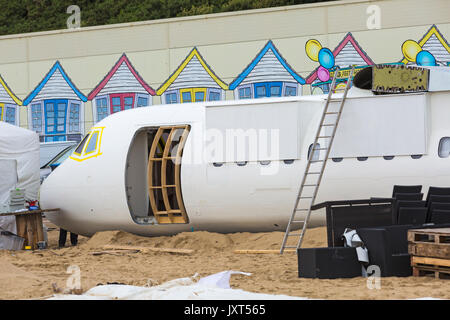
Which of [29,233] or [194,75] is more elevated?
[194,75]

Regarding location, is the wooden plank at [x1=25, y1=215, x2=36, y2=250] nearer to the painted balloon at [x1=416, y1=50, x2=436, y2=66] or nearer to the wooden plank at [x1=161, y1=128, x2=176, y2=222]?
the wooden plank at [x1=161, y1=128, x2=176, y2=222]

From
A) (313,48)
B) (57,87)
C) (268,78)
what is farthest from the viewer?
(57,87)

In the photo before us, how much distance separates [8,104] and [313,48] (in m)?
13.3

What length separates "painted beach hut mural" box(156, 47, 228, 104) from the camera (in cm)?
3062

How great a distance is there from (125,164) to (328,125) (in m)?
4.33

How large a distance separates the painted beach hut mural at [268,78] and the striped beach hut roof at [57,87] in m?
6.80

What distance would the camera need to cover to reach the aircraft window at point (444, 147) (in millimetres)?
14898

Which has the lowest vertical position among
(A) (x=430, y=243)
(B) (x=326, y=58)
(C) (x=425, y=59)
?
(A) (x=430, y=243)

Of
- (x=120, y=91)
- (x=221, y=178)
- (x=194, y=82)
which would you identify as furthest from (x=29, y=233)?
(x=120, y=91)

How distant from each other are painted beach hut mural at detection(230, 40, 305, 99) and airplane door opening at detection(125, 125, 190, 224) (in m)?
12.6

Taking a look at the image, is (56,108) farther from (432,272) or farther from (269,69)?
(432,272)

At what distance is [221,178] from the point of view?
16.0 meters
